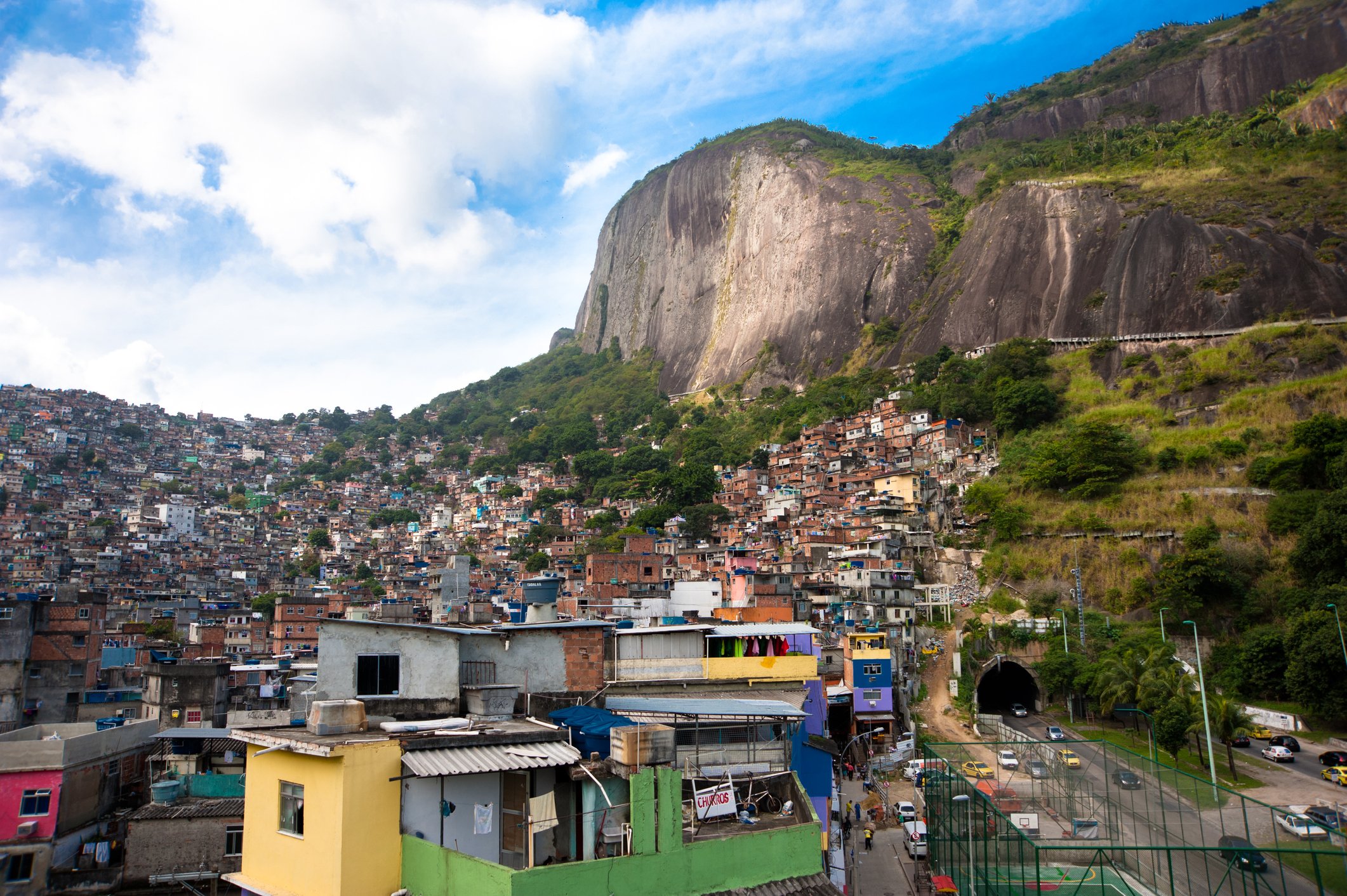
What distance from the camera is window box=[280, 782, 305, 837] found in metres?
8.73

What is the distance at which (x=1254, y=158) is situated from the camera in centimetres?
6494

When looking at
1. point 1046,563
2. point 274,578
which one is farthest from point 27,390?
point 1046,563

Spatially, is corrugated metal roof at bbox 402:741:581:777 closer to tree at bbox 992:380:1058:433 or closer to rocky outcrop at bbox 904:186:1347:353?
tree at bbox 992:380:1058:433

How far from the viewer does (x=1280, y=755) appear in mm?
26781

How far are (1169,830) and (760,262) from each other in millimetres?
89976

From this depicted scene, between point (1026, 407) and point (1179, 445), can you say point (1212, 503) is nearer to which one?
point (1179, 445)

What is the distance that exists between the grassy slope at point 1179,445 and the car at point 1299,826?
2942 cm

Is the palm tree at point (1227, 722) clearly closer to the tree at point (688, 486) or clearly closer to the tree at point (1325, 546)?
the tree at point (1325, 546)

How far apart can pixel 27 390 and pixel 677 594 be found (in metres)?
107

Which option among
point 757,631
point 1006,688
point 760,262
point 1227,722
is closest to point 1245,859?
point 757,631

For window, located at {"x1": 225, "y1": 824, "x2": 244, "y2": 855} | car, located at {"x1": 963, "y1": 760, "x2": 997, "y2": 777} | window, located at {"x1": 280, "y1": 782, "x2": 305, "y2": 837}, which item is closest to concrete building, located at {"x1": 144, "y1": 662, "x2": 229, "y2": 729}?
window, located at {"x1": 225, "y1": 824, "x2": 244, "y2": 855}

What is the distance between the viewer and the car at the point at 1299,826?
1045 centimetres

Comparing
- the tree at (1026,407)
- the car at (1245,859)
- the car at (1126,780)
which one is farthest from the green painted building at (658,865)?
the tree at (1026,407)

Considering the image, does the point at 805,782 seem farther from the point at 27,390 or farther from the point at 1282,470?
the point at 27,390
